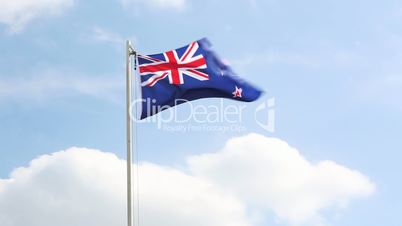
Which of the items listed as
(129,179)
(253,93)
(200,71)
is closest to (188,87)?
(200,71)

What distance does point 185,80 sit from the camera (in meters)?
29.7

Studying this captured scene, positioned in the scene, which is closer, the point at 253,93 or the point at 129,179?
the point at 129,179

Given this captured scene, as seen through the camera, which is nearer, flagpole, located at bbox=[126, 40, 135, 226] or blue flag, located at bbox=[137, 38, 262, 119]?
flagpole, located at bbox=[126, 40, 135, 226]

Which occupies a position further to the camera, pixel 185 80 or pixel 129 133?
pixel 185 80

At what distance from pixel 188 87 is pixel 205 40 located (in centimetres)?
249

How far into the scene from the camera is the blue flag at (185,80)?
96.2ft

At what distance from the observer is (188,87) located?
1163 inches

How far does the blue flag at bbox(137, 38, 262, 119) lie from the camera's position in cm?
2933

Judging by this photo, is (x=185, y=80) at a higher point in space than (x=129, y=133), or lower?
higher

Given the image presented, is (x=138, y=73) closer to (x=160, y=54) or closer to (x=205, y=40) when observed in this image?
(x=160, y=54)

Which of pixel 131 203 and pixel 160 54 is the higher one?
pixel 160 54

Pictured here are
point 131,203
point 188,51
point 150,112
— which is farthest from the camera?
point 188,51

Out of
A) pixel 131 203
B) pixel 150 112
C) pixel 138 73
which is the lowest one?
pixel 131 203

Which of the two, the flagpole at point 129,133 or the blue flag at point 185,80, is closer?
the flagpole at point 129,133
